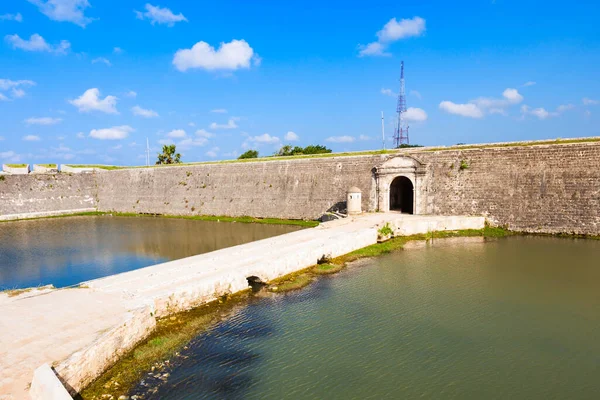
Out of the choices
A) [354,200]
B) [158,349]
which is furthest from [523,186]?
[158,349]

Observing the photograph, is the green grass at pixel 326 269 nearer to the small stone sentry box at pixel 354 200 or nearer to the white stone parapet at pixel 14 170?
the small stone sentry box at pixel 354 200

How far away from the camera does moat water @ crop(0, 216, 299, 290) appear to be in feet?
43.0

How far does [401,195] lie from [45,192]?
104 feet

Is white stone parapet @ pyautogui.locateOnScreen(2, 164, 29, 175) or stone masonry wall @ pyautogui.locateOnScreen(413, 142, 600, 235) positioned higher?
white stone parapet @ pyautogui.locateOnScreen(2, 164, 29, 175)

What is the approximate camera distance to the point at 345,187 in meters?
24.6

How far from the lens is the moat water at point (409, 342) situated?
5961 mm

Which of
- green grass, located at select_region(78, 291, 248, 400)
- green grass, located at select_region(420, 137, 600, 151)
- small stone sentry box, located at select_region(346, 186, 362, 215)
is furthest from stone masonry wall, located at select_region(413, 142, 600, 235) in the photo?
green grass, located at select_region(78, 291, 248, 400)

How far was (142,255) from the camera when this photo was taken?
15.9 meters

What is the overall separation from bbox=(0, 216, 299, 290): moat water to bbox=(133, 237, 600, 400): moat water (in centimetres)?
734

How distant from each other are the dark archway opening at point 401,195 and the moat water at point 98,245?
7597mm

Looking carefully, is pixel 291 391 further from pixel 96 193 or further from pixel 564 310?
pixel 96 193

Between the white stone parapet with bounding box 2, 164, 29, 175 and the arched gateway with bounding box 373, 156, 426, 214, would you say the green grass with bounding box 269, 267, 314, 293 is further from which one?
the white stone parapet with bounding box 2, 164, 29, 175

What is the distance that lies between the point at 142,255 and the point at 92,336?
10075mm

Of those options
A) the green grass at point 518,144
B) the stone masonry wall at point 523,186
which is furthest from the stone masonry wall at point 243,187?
the stone masonry wall at point 523,186
